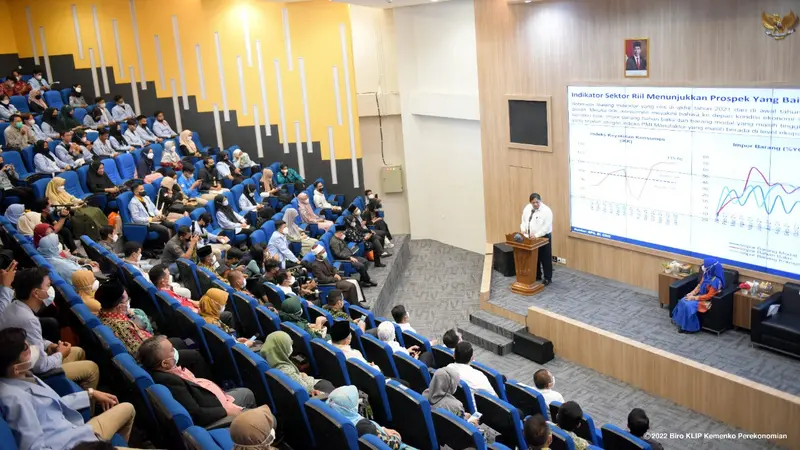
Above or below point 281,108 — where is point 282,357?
below

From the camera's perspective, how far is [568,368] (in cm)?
678

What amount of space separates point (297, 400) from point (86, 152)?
21.1ft

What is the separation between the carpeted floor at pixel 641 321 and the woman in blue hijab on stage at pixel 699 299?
0.10 meters

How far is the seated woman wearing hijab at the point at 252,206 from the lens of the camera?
8789mm

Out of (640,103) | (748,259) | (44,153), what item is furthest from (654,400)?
(44,153)

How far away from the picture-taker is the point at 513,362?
702 centimetres

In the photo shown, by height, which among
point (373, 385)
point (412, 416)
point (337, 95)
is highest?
point (337, 95)

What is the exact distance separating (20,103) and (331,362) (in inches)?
303

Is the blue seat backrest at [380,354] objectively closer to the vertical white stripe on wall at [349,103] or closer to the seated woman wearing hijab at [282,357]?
the seated woman wearing hijab at [282,357]

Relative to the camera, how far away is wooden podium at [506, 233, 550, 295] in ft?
25.2

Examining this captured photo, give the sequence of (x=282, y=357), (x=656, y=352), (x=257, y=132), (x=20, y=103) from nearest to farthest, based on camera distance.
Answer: (x=282, y=357), (x=656, y=352), (x=20, y=103), (x=257, y=132)

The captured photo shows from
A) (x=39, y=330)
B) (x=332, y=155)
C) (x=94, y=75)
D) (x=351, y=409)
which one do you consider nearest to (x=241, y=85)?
(x=332, y=155)

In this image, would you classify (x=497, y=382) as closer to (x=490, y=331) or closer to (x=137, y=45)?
(x=490, y=331)

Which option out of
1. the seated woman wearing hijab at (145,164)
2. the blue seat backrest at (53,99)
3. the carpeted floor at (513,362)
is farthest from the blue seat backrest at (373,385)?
the blue seat backrest at (53,99)
